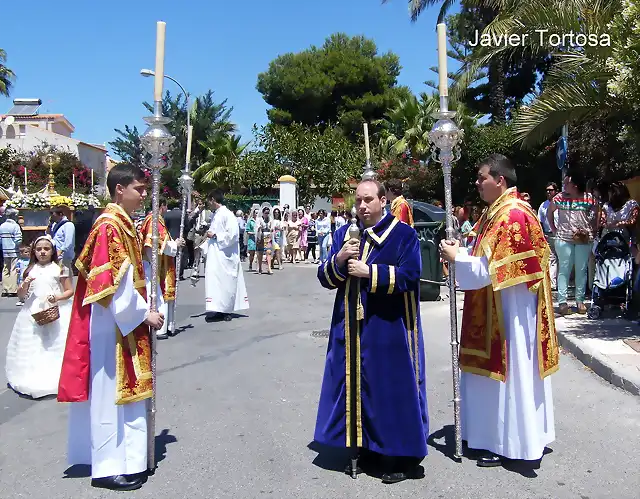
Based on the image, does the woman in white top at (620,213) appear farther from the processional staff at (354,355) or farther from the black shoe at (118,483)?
the black shoe at (118,483)

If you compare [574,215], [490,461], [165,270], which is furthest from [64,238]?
[490,461]

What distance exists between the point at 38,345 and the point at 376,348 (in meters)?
3.91

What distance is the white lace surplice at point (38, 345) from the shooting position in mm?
6391

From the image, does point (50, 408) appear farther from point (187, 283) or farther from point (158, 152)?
point (187, 283)

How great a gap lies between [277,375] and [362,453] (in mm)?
2660

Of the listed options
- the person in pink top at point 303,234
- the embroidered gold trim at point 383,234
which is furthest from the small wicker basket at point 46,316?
the person in pink top at point 303,234

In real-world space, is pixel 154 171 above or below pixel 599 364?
above

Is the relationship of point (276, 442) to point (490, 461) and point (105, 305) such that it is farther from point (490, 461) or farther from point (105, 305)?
point (105, 305)

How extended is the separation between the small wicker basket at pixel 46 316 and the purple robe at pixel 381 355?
3.36 m

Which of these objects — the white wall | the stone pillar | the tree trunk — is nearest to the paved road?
the tree trunk

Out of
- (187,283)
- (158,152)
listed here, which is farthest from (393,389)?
(187,283)

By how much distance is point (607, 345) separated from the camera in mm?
7594

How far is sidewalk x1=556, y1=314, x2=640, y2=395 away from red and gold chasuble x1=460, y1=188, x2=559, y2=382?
222 centimetres

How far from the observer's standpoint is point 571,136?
61.9 feet
